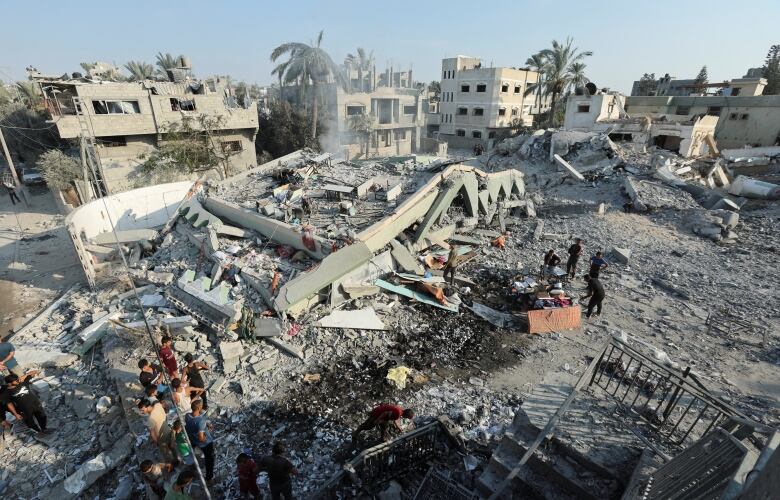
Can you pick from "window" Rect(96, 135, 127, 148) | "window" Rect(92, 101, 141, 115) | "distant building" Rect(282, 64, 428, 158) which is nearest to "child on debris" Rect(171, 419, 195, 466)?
"window" Rect(96, 135, 127, 148)

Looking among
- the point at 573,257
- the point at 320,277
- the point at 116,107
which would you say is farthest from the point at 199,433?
the point at 116,107

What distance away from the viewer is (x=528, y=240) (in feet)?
38.8

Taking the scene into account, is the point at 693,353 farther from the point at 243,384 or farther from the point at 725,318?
the point at 243,384

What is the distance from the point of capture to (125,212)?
42.3ft

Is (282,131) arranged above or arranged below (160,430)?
above

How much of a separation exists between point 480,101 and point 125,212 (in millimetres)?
30385

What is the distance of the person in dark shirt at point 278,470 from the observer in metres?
3.95

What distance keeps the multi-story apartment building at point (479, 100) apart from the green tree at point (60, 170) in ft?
99.5

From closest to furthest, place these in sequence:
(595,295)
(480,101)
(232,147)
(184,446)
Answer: (184,446) < (595,295) < (232,147) < (480,101)

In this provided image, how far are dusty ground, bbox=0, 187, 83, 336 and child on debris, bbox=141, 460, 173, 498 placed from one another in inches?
294

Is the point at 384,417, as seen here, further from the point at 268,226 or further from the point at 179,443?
the point at 268,226

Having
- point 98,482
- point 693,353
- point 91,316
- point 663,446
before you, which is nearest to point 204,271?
point 91,316

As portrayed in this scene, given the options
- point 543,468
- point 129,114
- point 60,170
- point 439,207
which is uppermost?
point 129,114

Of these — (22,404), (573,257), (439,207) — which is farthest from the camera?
(439,207)
